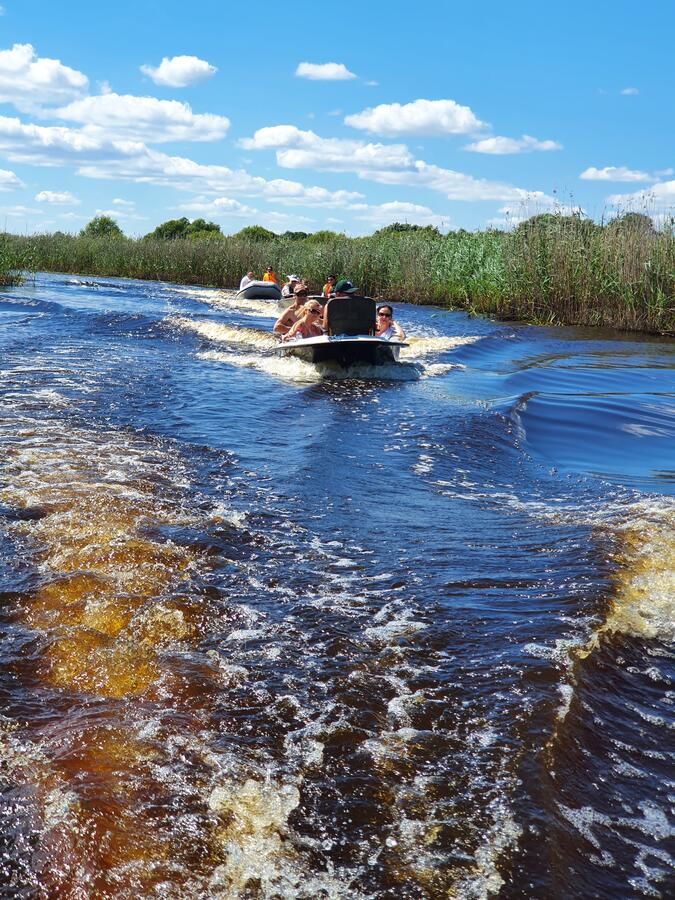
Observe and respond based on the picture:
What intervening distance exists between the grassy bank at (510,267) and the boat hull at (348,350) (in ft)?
27.4

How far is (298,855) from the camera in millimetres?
2736

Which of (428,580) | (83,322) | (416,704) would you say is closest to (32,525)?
(428,580)

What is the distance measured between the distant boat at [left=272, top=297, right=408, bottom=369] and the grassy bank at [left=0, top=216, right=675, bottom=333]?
334 inches

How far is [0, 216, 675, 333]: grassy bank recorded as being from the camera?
19.1 metres

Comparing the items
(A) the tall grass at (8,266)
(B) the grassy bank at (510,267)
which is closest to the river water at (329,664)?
(B) the grassy bank at (510,267)

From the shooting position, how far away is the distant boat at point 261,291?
79.0ft

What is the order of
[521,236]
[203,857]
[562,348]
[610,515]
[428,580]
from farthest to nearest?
[521,236] → [562,348] → [610,515] → [428,580] → [203,857]

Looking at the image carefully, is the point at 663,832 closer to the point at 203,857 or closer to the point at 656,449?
the point at 203,857

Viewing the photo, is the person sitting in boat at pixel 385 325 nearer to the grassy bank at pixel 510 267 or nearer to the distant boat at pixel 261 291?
the grassy bank at pixel 510 267

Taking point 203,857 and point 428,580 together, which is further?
point 428,580

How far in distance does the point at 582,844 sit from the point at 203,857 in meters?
1.22

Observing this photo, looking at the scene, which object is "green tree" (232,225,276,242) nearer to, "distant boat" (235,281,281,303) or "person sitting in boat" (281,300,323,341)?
"distant boat" (235,281,281,303)

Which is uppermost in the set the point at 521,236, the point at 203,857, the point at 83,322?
the point at 521,236

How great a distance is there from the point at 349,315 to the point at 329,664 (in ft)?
30.4
